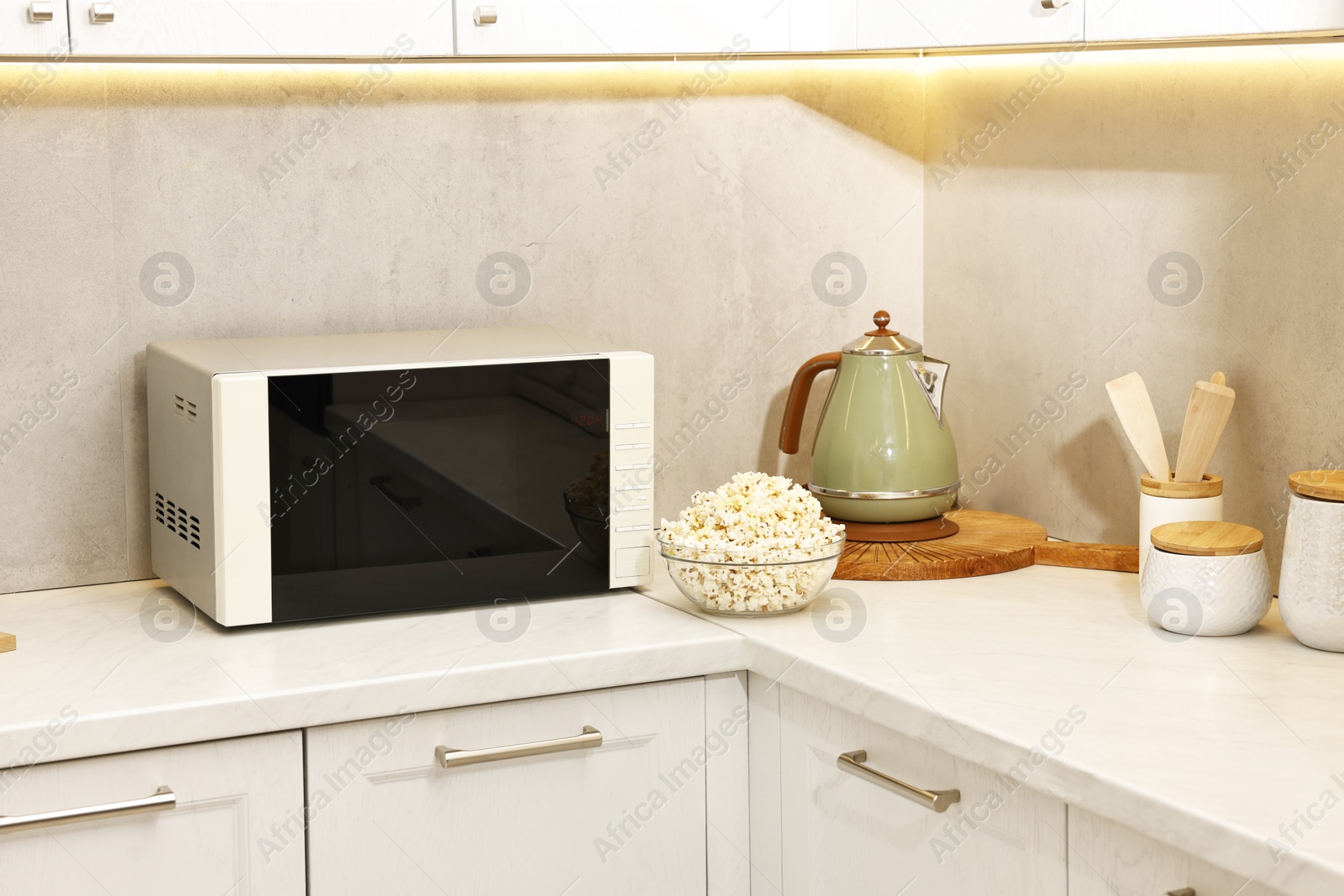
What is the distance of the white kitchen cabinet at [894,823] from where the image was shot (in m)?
1.15

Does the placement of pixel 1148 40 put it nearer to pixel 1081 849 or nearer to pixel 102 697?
pixel 1081 849

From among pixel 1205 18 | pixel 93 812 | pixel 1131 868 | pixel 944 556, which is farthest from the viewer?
pixel 944 556

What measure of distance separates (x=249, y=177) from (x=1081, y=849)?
47.6 inches

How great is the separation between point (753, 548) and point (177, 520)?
646 millimetres

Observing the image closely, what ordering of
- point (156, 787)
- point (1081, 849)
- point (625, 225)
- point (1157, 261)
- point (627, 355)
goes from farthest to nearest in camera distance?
1. point (625, 225)
2. point (1157, 261)
3. point (627, 355)
4. point (156, 787)
5. point (1081, 849)

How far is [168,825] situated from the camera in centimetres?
124

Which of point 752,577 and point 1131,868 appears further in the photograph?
point 752,577

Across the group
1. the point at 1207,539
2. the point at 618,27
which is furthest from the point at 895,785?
the point at 618,27

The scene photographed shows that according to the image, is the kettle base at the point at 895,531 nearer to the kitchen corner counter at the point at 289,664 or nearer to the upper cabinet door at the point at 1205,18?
the kitchen corner counter at the point at 289,664

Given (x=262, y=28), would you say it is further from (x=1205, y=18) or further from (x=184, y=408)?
(x=1205, y=18)

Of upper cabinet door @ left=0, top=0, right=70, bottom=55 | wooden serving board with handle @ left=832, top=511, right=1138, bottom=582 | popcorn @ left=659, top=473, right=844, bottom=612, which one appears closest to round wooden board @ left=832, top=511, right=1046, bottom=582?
wooden serving board with handle @ left=832, top=511, right=1138, bottom=582

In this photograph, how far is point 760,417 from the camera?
200cm

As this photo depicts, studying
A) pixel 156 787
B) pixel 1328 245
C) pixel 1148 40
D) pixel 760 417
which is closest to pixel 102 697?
pixel 156 787

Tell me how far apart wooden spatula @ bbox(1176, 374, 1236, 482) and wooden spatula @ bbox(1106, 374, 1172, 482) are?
3cm
